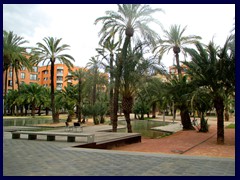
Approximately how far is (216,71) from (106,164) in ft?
33.4

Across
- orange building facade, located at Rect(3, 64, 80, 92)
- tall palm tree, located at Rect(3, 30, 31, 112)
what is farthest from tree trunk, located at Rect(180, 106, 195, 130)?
orange building facade, located at Rect(3, 64, 80, 92)

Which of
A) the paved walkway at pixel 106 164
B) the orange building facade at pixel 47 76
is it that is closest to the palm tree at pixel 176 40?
the paved walkway at pixel 106 164

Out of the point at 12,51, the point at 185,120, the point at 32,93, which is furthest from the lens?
the point at 32,93

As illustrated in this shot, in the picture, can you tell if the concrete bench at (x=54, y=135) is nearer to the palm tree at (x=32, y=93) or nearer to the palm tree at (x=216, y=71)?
the palm tree at (x=216, y=71)

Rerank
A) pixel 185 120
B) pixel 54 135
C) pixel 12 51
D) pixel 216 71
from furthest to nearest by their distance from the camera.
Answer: pixel 12 51, pixel 185 120, pixel 216 71, pixel 54 135

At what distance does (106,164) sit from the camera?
7.66 metres

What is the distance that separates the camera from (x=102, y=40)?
22.7 m

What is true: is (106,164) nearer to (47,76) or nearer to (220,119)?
(220,119)

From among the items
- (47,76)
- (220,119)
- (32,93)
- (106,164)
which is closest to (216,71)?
(220,119)

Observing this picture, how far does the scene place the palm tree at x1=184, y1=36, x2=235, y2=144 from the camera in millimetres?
14985
